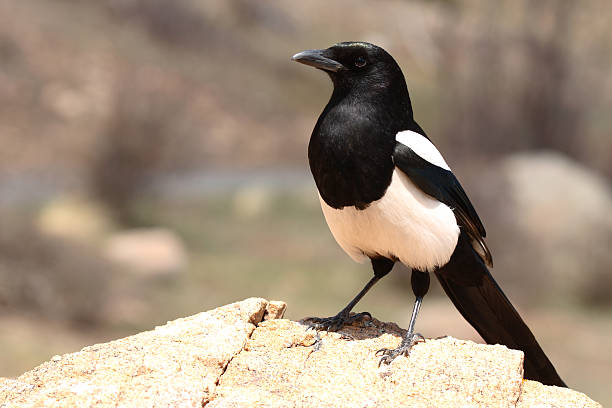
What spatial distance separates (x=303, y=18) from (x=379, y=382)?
97.5ft

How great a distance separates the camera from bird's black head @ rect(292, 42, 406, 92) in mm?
4027

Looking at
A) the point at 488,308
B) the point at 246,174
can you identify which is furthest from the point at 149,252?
the point at 488,308

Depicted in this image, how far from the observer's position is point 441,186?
4.02 metres

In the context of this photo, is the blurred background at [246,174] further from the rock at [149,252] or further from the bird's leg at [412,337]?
the bird's leg at [412,337]

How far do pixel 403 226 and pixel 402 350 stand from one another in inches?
21.8

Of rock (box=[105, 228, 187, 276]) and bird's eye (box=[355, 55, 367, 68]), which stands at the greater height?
rock (box=[105, 228, 187, 276])

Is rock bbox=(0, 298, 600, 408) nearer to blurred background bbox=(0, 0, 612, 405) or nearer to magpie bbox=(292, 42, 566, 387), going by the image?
magpie bbox=(292, 42, 566, 387)

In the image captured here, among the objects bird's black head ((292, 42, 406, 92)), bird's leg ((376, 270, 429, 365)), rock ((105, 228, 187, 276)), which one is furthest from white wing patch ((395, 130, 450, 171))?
rock ((105, 228, 187, 276))

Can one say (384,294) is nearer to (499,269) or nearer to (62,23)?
(499,269)

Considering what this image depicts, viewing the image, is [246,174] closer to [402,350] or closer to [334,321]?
[334,321]

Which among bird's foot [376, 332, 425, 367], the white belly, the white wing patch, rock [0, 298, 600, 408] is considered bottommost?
rock [0, 298, 600, 408]

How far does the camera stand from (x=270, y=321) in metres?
4.02

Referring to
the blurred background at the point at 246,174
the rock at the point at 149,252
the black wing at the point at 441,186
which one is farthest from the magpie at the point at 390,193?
the rock at the point at 149,252

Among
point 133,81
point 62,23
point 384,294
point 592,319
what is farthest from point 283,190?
point 62,23
